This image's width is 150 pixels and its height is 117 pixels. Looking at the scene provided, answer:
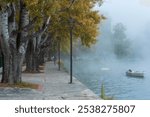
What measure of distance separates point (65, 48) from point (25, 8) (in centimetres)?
4295

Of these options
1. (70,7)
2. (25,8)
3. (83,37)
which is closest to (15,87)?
(25,8)

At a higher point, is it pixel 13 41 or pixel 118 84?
pixel 13 41

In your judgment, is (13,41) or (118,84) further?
(118,84)

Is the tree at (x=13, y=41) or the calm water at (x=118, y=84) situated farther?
the calm water at (x=118, y=84)

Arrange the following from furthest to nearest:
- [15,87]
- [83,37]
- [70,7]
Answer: [83,37], [70,7], [15,87]

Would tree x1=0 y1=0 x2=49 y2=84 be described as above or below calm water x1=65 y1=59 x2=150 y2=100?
above

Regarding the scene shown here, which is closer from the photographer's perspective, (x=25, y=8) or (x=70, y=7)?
(x=25, y=8)

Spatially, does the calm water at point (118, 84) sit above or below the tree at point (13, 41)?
below

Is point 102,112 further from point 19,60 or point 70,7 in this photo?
point 70,7

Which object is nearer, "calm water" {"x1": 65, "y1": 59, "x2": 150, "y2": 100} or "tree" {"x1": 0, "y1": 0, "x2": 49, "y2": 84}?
"tree" {"x1": 0, "y1": 0, "x2": 49, "y2": 84}

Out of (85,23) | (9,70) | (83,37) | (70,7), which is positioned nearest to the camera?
(9,70)

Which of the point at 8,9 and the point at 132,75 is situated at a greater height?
the point at 8,9

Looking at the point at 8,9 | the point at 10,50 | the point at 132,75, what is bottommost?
the point at 132,75

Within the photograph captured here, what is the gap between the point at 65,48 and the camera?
2717 inches
